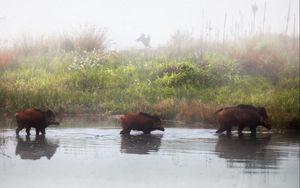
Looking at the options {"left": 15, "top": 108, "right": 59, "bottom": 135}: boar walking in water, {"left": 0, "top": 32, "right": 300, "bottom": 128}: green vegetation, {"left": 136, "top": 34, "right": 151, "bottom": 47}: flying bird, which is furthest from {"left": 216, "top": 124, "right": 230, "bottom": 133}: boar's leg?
{"left": 15, "top": 108, "right": 59, "bottom": 135}: boar walking in water

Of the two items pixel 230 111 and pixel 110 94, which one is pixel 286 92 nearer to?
pixel 230 111

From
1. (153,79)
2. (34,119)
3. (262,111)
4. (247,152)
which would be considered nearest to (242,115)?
(262,111)

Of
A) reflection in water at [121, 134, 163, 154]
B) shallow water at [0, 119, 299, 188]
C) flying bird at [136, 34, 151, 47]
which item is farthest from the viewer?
flying bird at [136, 34, 151, 47]

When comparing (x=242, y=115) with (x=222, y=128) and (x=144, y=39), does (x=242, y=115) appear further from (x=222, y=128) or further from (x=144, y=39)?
(x=144, y=39)

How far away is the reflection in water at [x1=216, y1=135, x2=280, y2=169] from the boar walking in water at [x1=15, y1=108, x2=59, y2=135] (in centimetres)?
154

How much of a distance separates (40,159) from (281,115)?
244 cm

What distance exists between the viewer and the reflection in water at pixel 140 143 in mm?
5420

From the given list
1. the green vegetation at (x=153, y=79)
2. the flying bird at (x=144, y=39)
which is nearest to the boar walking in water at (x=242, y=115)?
the green vegetation at (x=153, y=79)

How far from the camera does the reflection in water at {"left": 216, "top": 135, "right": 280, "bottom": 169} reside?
16.8 ft

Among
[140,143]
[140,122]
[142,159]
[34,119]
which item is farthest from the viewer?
[140,122]

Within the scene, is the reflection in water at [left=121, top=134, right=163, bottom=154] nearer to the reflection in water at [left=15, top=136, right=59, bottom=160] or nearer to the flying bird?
the reflection in water at [left=15, top=136, right=59, bottom=160]

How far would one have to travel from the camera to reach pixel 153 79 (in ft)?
18.9

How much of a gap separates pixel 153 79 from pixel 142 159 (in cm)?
92

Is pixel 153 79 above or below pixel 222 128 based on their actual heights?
above
